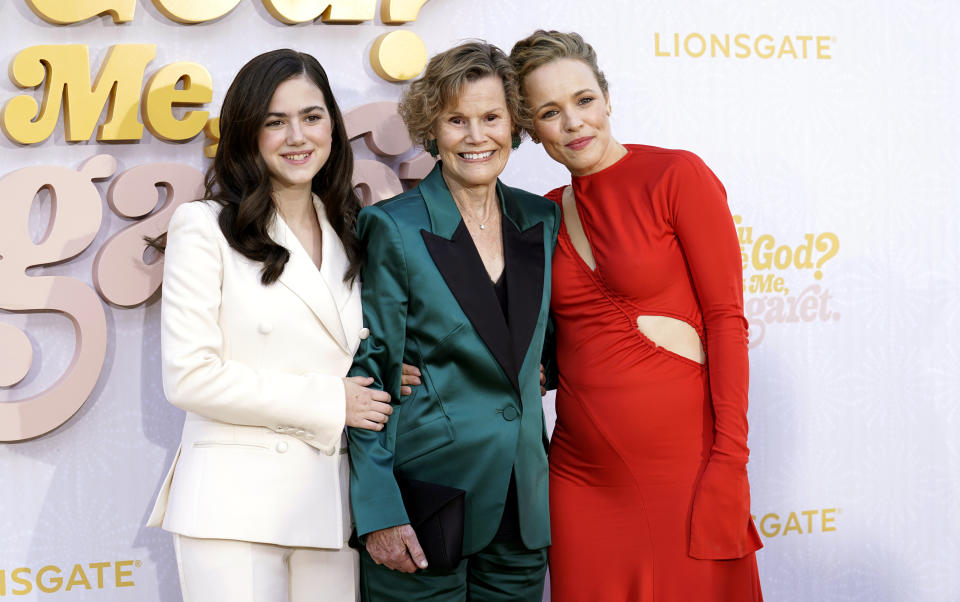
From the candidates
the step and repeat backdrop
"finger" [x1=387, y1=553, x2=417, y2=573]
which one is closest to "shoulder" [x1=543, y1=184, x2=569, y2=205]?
the step and repeat backdrop

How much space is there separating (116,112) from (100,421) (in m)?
0.83

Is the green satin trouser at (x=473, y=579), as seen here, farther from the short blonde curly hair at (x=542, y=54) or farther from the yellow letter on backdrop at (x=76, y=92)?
the yellow letter on backdrop at (x=76, y=92)

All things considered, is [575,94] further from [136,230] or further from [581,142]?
[136,230]

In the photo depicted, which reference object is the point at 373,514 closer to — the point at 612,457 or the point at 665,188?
the point at 612,457

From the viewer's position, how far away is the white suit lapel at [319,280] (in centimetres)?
214

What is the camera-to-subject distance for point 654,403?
7.20 ft

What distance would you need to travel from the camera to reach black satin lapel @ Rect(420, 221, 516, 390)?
2.11 metres

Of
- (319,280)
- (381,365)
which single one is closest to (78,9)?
(319,280)

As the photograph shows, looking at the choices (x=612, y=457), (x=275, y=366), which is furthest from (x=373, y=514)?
(x=612, y=457)

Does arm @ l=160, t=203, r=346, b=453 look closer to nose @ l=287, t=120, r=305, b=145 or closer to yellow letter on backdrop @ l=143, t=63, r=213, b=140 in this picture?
nose @ l=287, t=120, r=305, b=145

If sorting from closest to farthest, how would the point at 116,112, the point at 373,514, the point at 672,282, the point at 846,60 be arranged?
the point at 373,514, the point at 672,282, the point at 116,112, the point at 846,60

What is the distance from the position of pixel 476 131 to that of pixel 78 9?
1154mm

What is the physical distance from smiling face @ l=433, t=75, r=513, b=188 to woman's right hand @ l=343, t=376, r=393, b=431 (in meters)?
0.52

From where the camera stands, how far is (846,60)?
3.31m
